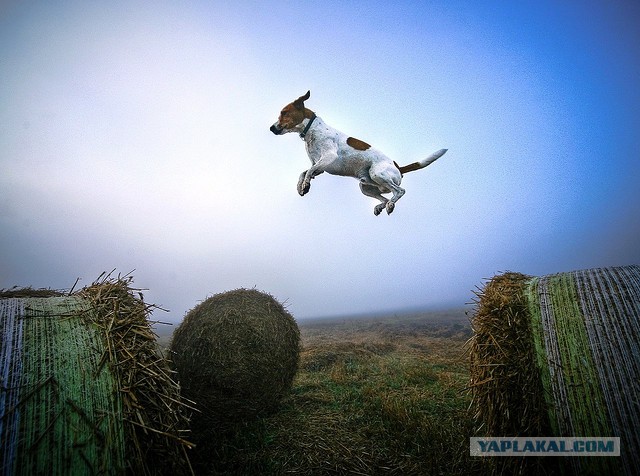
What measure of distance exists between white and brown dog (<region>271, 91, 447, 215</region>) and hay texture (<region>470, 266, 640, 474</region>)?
337cm

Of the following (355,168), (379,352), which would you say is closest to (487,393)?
(355,168)

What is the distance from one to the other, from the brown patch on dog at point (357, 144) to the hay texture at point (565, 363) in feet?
13.4

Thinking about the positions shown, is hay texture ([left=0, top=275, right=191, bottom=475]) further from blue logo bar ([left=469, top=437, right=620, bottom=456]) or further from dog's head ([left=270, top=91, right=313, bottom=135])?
dog's head ([left=270, top=91, right=313, bottom=135])

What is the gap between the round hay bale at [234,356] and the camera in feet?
14.0

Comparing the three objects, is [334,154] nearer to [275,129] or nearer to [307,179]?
[307,179]

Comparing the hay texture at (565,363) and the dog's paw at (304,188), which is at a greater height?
the dog's paw at (304,188)

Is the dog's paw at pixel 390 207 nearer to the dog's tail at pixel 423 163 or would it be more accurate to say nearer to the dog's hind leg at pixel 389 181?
the dog's hind leg at pixel 389 181

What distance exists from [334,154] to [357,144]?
0.77 metres

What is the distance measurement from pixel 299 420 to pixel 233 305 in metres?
2.16

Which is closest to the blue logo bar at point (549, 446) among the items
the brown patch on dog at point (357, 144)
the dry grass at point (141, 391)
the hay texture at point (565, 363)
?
the hay texture at point (565, 363)

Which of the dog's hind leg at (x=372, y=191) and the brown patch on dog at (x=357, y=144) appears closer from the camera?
the brown patch on dog at (x=357, y=144)

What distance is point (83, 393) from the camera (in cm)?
181

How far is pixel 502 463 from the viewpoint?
212 centimetres

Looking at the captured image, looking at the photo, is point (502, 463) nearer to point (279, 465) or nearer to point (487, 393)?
point (487, 393)
